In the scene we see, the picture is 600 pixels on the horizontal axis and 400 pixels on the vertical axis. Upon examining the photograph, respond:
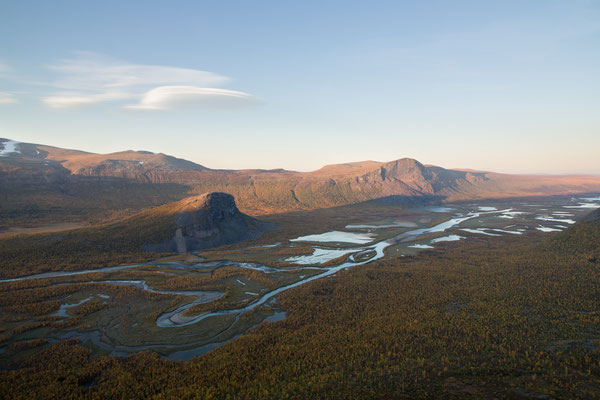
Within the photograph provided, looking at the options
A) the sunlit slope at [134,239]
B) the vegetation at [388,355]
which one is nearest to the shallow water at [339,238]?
the sunlit slope at [134,239]

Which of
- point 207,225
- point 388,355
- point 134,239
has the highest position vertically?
point 207,225

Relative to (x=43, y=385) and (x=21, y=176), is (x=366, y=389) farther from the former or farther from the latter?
(x=21, y=176)

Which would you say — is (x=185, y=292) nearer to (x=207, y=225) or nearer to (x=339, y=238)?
(x=207, y=225)

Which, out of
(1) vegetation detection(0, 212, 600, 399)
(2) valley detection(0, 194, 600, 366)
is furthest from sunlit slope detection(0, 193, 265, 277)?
(1) vegetation detection(0, 212, 600, 399)

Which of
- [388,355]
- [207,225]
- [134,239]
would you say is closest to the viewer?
[388,355]

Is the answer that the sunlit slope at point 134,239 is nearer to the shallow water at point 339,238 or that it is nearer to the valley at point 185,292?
the valley at point 185,292

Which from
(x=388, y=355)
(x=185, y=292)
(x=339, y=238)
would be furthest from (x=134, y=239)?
(x=388, y=355)
